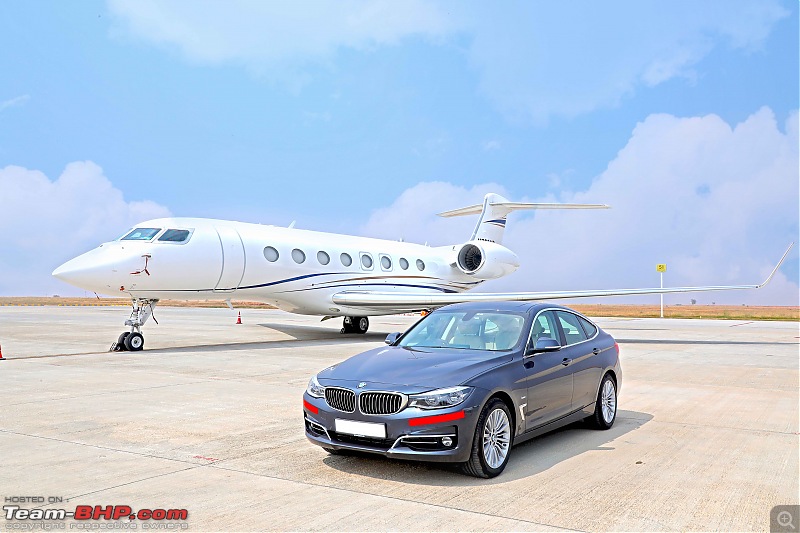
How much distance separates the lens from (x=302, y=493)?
4980 mm

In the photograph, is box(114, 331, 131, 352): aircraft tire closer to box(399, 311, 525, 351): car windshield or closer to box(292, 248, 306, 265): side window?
box(292, 248, 306, 265): side window

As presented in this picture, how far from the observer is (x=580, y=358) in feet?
23.1

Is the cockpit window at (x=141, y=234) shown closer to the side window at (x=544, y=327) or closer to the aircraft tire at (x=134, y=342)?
the aircraft tire at (x=134, y=342)

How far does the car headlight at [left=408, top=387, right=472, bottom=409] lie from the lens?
535cm

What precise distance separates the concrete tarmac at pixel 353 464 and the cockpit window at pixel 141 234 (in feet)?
19.7

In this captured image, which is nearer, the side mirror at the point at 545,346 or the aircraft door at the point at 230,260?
the side mirror at the point at 545,346

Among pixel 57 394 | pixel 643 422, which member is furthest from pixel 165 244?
pixel 643 422

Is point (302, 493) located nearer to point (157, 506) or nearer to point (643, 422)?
point (157, 506)

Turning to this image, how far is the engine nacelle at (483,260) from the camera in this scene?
88.8 ft

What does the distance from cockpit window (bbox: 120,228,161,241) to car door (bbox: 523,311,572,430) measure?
41.8 ft

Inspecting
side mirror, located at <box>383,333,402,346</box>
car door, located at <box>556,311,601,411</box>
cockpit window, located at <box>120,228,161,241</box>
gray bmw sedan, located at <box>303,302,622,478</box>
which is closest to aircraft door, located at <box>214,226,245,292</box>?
cockpit window, located at <box>120,228,161,241</box>

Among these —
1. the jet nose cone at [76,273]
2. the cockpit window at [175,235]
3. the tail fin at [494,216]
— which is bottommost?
the jet nose cone at [76,273]

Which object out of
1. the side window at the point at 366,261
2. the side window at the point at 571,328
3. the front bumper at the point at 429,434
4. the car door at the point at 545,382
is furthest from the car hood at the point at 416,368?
the side window at the point at 366,261
